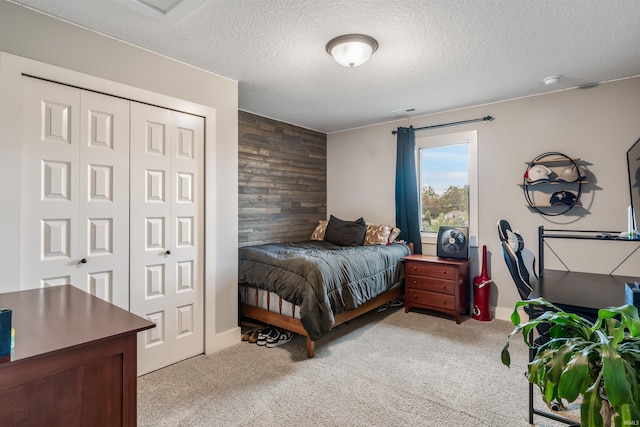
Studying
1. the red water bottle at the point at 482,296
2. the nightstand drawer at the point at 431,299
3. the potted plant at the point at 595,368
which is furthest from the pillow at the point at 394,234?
the potted plant at the point at 595,368

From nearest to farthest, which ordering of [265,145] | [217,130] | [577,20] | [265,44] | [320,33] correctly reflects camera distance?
[577,20] < [320,33] < [265,44] < [217,130] < [265,145]

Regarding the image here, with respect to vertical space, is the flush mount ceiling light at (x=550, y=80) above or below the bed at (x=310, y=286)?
above

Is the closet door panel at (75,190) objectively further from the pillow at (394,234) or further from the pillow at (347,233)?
the pillow at (394,234)

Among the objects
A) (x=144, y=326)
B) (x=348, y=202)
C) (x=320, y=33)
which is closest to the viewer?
(x=144, y=326)

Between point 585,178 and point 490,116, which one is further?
point 490,116

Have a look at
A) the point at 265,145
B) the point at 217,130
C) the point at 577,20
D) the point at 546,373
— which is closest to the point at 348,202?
the point at 265,145

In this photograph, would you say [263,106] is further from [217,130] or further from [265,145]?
[217,130]

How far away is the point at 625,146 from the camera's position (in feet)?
9.95

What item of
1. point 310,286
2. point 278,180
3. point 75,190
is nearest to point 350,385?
point 310,286

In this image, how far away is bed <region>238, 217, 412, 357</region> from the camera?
2.68m

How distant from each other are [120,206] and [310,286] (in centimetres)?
153

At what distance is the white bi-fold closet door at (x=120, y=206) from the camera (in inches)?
78.7

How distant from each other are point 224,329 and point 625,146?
158 inches

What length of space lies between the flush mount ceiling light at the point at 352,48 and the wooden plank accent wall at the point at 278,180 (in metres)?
1.88
